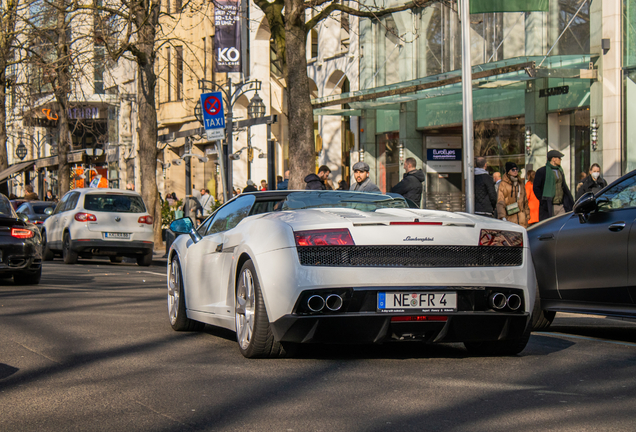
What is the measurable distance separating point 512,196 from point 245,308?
10862 millimetres

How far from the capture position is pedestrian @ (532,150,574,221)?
16.4 metres

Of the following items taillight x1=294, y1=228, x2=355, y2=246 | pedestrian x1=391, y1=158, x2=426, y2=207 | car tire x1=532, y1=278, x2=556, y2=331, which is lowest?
car tire x1=532, y1=278, x2=556, y2=331

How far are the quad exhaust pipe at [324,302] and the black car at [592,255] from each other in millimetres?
2680

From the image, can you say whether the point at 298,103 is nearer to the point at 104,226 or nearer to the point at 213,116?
the point at 213,116

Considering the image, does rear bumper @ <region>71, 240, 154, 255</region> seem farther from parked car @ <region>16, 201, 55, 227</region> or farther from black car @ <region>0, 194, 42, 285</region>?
parked car @ <region>16, 201, 55, 227</region>

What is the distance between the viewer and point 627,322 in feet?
33.3

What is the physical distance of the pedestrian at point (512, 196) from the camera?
1686 centimetres

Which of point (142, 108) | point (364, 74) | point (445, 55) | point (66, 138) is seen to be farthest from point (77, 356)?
point (66, 138)

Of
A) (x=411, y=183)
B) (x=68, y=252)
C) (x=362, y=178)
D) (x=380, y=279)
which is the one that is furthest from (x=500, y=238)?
(x=68, y=252)

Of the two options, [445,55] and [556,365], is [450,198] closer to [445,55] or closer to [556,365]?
[445,55]

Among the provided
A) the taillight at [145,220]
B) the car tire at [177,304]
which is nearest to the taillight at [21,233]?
the car tire at [177,304]

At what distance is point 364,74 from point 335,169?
4.79m

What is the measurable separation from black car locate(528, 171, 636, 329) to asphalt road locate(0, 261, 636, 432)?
343mm

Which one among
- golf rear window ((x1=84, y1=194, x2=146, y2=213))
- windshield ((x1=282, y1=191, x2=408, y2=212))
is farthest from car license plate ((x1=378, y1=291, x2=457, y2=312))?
golf rear window ((x1=84, y1=194, x2=146, y2=213))
